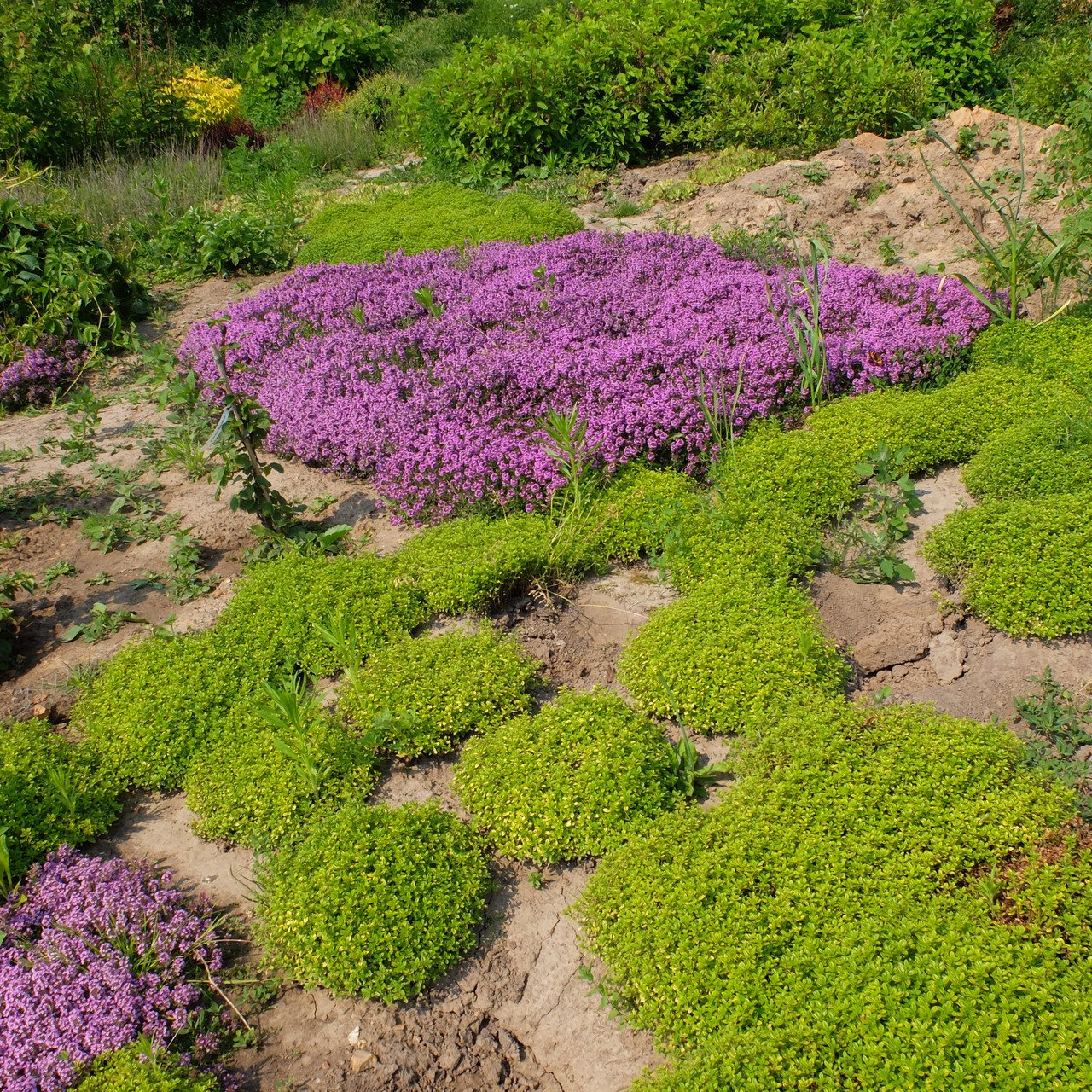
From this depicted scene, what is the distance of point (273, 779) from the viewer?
12.8ft

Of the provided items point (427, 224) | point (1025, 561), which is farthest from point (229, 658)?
point (427, 224)

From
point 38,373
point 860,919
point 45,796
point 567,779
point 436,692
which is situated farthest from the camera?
point 38,373

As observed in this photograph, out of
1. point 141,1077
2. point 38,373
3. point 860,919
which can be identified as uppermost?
point 38,373

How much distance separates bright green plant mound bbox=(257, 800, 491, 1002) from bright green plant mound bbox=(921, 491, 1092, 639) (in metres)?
2.74

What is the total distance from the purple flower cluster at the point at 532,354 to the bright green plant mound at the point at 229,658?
2.82 feet

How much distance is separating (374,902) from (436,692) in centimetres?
108

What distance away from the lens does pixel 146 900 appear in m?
3.45

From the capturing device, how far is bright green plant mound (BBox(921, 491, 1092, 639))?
4.36m

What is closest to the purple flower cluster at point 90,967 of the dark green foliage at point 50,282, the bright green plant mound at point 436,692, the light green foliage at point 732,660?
the bright green plant mound at point 436,692

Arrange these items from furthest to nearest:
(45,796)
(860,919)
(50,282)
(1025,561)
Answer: (50,282)
(1025,561)
(45,796)
(860,919)

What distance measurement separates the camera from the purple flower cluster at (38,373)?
7.27 metres

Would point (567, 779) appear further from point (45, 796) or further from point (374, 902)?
point (45, 796)

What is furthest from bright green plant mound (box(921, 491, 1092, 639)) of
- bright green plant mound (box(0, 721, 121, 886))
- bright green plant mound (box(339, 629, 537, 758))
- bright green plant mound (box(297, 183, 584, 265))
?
bright green plant mound (box(297, 183, 584, 265))

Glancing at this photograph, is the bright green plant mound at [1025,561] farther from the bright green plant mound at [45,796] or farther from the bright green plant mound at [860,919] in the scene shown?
the bright green plant mound at [45,796]
